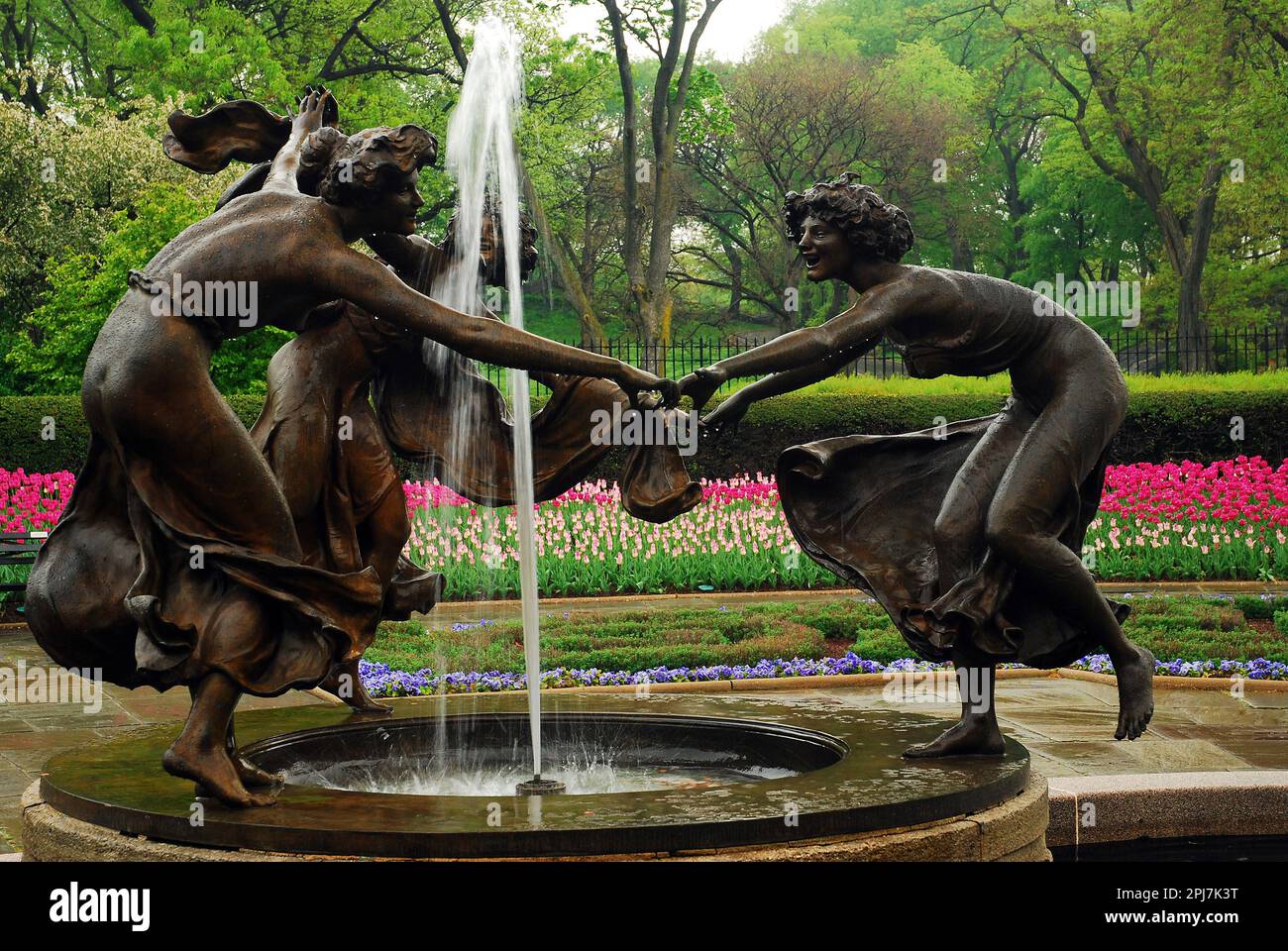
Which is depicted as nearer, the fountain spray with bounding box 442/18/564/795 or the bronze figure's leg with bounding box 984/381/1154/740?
the bronze figure's leg with bounding box 984/381/1154/740

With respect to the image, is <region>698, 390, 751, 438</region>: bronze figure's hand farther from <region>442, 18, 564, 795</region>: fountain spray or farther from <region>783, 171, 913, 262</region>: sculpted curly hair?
<region>442, 18, 564, 795</region>: fountain spray

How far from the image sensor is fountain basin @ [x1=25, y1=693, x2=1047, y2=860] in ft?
11.8

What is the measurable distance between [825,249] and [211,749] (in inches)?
102

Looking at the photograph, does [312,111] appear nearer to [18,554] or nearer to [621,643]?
[621,643]

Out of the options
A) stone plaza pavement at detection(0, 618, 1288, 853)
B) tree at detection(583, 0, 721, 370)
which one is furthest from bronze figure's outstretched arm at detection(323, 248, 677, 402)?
tree at detection(583, 0, 721, 370)

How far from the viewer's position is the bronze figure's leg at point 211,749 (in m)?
3.87

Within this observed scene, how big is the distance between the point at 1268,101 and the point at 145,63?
19988 millimetres

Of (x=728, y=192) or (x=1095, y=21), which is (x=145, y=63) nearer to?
(x=728, y=192)

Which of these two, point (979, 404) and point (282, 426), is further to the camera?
point (979, 404)

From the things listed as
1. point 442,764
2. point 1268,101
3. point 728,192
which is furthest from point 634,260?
point 442,764

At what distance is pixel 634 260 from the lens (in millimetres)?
29109

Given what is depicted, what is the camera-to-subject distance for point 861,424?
674 inches

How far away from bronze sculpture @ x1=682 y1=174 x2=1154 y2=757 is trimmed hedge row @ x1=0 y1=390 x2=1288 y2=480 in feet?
35.1

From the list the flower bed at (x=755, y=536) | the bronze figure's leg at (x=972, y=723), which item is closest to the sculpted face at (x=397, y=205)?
the bronze figure's leg at (x=972, y=723)
